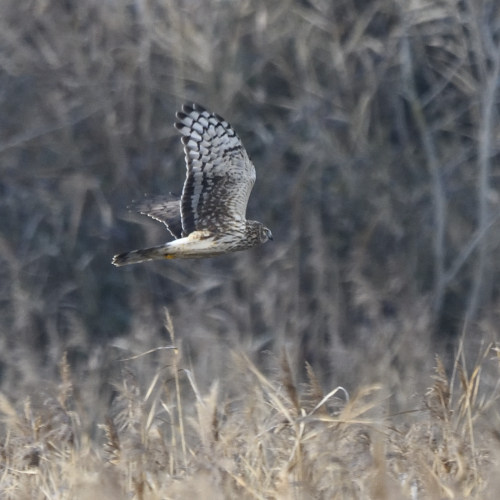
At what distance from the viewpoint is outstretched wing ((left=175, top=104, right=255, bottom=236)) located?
231 inches

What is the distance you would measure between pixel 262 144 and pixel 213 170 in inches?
276

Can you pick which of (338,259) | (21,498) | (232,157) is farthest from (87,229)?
(21,498)

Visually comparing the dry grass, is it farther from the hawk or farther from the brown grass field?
the brown grass field

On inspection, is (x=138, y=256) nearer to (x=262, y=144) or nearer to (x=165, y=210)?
(x=165, y=210)

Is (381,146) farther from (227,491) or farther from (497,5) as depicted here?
(227,491)

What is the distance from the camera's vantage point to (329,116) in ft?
41.3

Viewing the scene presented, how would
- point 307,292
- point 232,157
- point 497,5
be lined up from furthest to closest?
point 497,5, point 307,292, point 232,157

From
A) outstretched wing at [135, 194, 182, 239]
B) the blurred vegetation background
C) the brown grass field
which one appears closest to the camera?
outstretched wing at [135, 194, 182, 239]

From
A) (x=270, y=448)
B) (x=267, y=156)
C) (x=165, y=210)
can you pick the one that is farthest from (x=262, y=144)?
(x=270, y=448)

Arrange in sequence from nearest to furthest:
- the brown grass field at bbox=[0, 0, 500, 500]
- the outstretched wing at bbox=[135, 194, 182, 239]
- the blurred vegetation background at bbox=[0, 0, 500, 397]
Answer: the outstretched wing at bbox=[135, 194, 182, 239], the brown grass field at bbox=[0, 0, 500, 500], the blurred vegetation background at bbox=[0, 0, 500, 397]

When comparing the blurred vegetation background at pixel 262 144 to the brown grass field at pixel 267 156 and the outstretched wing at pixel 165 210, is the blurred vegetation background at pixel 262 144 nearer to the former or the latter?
the brown grass field at pixel 267 156

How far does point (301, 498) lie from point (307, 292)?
8.18 metres

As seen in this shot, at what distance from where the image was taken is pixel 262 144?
42.2ft

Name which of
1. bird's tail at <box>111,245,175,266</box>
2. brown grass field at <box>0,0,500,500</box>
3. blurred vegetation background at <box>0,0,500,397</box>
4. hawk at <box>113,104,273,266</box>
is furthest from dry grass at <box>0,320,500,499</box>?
blurred vegetation background at <box>0,0,500,397</box>
